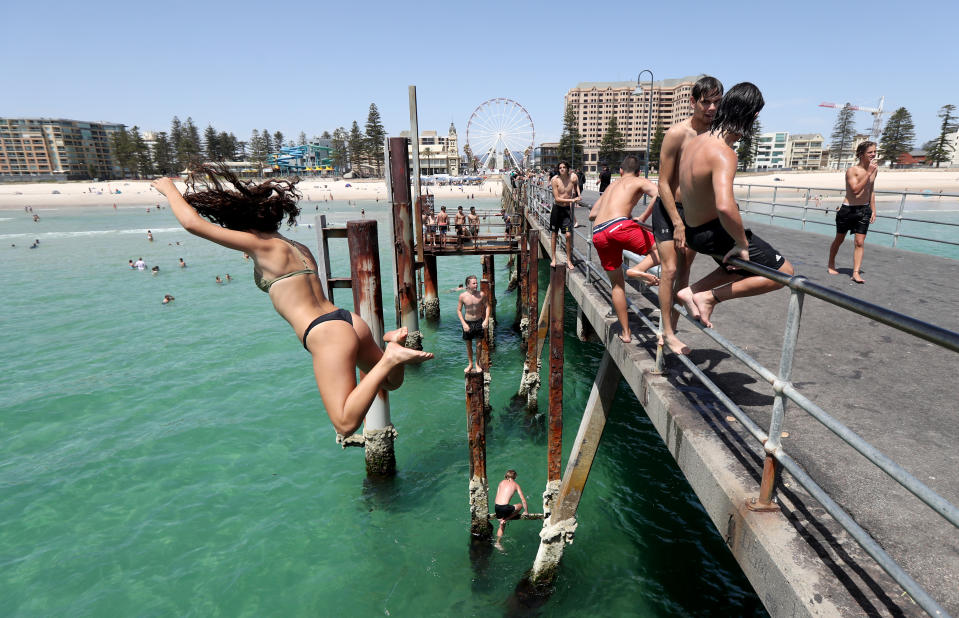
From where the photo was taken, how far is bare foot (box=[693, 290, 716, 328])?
3416 millimetres

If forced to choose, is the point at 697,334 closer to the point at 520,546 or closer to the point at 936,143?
the point at 520,546

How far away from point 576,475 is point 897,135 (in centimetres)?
12297

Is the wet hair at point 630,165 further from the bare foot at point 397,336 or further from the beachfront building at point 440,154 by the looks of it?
the beachfront building at point 440,154

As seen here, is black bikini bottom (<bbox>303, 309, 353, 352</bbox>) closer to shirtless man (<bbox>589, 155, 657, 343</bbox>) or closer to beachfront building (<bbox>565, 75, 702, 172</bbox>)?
shirtless man (<bbox>589, 155, 657, 343</bbox>)

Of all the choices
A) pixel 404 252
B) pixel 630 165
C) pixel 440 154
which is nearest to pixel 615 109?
pixel 440 154

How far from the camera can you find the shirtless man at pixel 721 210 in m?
3.06

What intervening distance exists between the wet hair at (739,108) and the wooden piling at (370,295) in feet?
15.0

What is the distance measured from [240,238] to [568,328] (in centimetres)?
1474

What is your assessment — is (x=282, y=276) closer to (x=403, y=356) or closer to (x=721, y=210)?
(x=403, y=356)

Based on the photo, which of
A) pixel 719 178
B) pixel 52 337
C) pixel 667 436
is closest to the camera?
pixel 719 178

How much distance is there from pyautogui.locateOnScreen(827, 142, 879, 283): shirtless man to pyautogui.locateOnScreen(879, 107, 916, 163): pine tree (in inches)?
4516

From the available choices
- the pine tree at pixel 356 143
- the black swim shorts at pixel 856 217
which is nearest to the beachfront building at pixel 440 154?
the pine tree at pixel 356 143

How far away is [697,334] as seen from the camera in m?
5.28

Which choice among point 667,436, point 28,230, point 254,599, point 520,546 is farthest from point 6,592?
point 28,230
